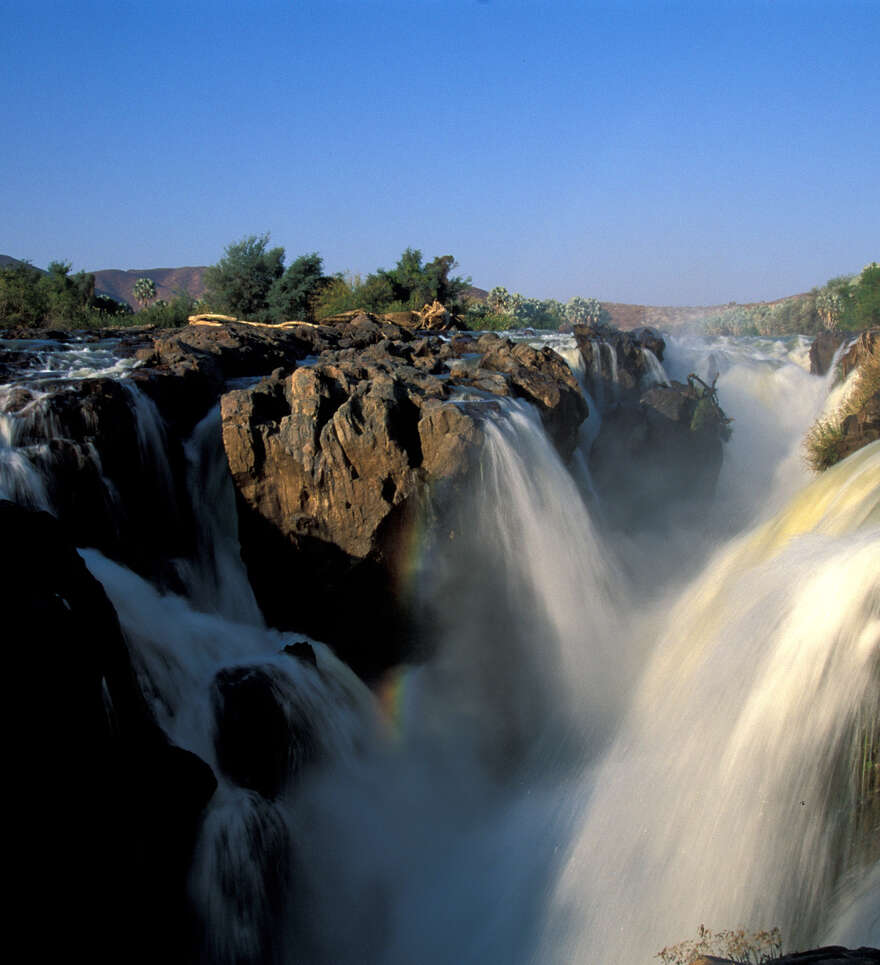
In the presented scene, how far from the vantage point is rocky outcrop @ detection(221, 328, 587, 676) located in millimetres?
10836

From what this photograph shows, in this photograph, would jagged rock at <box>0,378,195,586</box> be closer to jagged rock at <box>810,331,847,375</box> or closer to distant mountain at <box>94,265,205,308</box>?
jagged rock at <box>810,331,847,375</box>

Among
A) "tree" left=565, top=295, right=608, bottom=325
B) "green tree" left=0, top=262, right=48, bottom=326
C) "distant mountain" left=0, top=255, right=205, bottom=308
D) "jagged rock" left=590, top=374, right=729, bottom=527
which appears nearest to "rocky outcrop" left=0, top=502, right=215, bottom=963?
"jagged rock" left=590, top=374, right=729, bottom=527

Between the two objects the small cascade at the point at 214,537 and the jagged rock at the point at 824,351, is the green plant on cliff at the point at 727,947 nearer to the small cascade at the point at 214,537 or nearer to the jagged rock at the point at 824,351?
the small cascade at the point at 214,537

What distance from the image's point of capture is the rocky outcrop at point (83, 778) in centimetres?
472

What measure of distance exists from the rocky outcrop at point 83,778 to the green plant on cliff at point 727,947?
3.60m

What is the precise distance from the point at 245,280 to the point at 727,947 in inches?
1154

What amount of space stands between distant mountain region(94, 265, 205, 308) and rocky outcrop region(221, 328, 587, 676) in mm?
140400

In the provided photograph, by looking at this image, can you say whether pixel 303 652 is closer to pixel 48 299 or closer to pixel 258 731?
pixel 258 731

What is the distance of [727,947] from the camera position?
4.93 m

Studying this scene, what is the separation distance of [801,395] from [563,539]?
15206mm

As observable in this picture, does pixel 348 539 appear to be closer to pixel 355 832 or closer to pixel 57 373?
pixel 355 832

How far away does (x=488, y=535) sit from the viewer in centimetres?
1135

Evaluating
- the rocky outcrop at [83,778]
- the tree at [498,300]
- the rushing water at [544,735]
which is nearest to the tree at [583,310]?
the tree at [498,300]

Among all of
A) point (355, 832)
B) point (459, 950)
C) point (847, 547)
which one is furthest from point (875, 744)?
point (355, 832)
